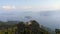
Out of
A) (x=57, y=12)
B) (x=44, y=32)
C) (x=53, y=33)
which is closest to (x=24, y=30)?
(x=44, y=32)

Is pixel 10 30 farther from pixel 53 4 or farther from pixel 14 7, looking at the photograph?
pixel 53 4

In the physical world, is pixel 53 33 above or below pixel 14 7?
below

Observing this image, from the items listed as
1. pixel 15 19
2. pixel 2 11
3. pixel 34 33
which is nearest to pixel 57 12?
pixel 34 33

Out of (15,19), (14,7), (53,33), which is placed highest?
(14,7)

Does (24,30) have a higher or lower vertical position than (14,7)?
lower

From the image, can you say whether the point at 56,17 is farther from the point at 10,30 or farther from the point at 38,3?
the point at 10,30

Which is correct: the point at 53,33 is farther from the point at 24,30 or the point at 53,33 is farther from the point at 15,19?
the point at 15,19

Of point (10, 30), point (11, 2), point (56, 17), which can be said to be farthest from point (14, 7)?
point (56, 17)
